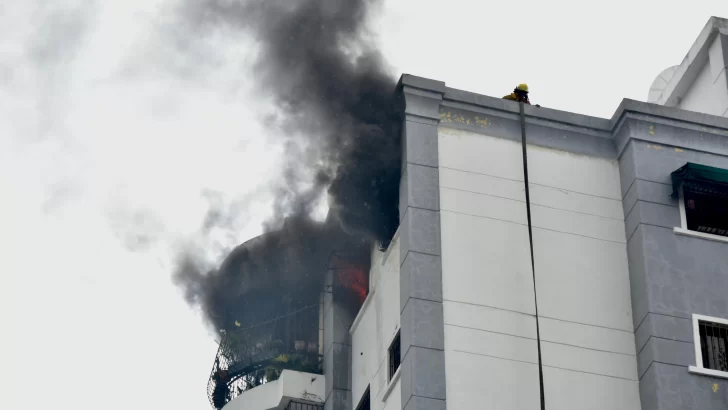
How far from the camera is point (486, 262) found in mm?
25438

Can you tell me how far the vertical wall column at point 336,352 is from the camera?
29.6m

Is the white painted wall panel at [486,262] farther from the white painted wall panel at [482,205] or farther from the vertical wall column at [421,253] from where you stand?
the vertical wall column at [421,253]

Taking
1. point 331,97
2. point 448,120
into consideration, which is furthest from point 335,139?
point 448,120

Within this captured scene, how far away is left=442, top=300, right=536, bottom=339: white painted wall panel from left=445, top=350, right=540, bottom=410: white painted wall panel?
25.7 inches

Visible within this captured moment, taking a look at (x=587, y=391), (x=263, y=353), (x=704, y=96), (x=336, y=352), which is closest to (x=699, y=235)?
(x=587, y=391)

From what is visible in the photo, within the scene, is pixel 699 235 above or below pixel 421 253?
above

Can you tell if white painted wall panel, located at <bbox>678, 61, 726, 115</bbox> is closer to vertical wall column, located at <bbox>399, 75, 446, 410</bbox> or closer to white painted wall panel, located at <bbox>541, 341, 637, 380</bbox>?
vertical wall column, located at <bbox>399, 75, 446, 410</bbox>

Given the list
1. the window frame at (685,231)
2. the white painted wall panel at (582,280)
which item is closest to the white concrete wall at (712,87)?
the window frame at (685,231)

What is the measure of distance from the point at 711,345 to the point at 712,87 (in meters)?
8.29

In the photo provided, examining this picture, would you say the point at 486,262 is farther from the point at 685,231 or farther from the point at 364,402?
the point at 364,402

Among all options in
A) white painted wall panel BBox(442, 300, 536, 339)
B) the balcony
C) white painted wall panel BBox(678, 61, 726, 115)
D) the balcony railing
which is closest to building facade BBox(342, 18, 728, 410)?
white painted wall panel BBox(442, 300, 536, 339)

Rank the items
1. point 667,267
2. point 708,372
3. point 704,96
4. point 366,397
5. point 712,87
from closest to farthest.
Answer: point 708,372 → point 667,267 → point 366,397 → point 712,87 → point 704,96

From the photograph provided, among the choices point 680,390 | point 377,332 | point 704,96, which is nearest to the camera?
point 680,390

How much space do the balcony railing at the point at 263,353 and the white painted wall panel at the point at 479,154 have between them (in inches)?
287
